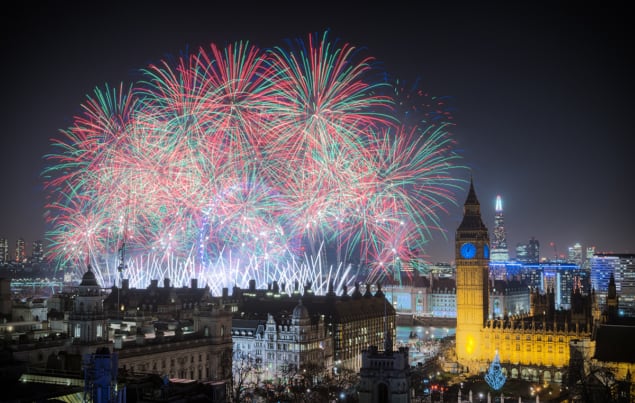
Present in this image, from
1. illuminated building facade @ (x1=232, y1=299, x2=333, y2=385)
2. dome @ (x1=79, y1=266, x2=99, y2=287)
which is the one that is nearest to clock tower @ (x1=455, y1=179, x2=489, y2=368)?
illuminated building facade @ (x1=232, y1=299, x2=333, y2=385)

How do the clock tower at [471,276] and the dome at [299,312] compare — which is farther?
the clock tower at [471,276]

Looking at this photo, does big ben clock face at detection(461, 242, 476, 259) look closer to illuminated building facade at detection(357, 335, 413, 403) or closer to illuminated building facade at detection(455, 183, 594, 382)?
illuminated building facade at detection(455, 183, 594, 382)

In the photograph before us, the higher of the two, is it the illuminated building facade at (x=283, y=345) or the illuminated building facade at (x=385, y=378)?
the illuminated building facade at (x=385, y=378)

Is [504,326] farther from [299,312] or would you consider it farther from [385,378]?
[385,378]

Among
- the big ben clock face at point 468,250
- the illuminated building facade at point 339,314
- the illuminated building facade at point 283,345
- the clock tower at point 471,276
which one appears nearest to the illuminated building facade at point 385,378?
the illuminated building facade at point 283,345

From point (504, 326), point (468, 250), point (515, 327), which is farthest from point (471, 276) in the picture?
point (515, 327)

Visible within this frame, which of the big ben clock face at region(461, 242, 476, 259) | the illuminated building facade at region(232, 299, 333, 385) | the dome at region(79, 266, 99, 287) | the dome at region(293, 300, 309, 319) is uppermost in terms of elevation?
the big ben clock face at region(461, 242, 476, 259)

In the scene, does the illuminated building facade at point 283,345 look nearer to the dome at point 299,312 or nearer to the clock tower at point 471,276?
the dome at point 299,312

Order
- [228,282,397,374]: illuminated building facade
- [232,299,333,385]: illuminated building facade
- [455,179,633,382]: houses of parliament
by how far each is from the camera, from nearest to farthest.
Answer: [232,299,333,385]: illuminated building facade < [455,179,633,382]: houses of parliament < [228,282,397,374]: illuminated building facade
